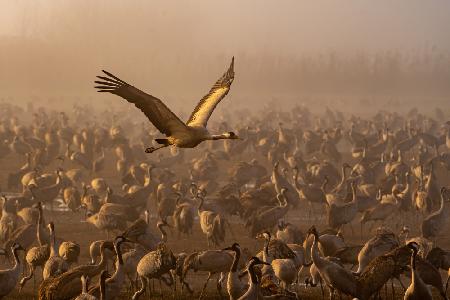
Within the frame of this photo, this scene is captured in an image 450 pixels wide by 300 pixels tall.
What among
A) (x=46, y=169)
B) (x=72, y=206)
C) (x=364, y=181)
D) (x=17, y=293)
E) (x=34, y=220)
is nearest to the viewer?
(x=17, y=293)

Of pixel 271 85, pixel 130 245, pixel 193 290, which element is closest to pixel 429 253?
pixel 193 290

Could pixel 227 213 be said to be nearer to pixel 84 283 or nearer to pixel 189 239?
pixel 189 239

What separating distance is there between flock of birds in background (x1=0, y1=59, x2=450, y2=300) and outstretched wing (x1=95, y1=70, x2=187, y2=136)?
0.02 metres

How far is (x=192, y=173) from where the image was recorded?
31.9 metres

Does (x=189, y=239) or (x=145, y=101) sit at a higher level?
(x=145, y=101)

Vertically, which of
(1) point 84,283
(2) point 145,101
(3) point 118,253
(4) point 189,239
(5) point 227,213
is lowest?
(4) point 189,239

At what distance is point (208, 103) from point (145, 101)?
2.59 meters

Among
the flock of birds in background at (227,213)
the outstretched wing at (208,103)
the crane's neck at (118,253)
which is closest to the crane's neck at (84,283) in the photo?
the flock of birds in background at (227,213)

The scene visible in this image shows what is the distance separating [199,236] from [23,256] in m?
5.22

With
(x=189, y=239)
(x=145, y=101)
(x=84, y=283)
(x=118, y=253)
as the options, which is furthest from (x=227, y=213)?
(x=145, y=101)

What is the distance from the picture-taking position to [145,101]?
11.8m

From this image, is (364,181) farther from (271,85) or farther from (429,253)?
(271,85)

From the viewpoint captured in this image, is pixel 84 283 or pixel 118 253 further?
pixel 118 253

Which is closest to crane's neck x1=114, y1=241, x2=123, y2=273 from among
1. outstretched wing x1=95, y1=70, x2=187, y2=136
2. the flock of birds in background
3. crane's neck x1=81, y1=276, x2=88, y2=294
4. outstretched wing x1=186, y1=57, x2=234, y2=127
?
the flock of birds in background
